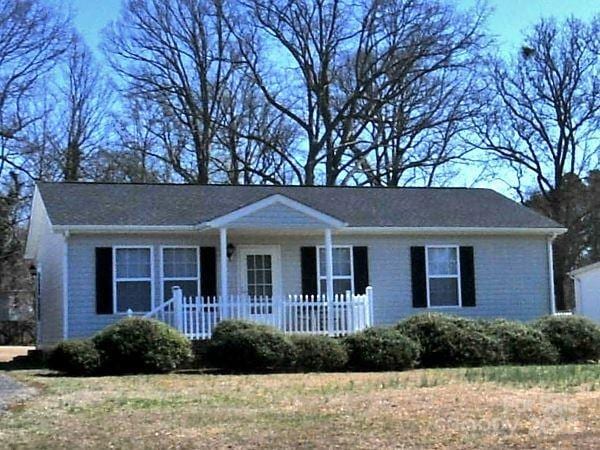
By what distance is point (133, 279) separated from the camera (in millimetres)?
21109

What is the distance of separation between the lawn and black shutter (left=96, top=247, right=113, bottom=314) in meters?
4.97

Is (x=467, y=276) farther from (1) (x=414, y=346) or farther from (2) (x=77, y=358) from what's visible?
(2) (x=77, y=358)

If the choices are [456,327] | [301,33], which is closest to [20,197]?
[301,33]

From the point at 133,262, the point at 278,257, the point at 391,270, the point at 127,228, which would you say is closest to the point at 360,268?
the point at 391,270

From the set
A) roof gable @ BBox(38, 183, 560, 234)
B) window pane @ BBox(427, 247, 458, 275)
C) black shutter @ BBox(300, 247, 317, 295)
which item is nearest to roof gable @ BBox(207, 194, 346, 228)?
roof gable @ BBox(38, 183, 560, 234)

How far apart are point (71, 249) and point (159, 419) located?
10465 mm

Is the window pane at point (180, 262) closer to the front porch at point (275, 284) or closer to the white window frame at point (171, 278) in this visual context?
the white window frame at point (171, 278)

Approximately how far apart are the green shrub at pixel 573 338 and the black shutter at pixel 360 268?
14.8 ft

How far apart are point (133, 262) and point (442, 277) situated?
7511 millimetres

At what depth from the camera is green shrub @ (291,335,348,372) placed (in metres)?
17.6

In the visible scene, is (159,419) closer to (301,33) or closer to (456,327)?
(456,327)

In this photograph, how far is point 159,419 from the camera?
10844 mm

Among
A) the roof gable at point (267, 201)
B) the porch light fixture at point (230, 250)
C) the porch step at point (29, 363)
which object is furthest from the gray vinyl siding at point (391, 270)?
the porch step at point (29, 363)

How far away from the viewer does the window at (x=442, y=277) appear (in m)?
23.1
